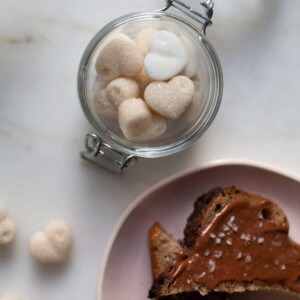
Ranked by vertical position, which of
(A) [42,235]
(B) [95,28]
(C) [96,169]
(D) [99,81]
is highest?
(B) [95,28]

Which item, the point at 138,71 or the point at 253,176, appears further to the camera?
the point at 253,176

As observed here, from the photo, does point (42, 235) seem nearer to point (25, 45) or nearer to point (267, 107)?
point (25, 45)

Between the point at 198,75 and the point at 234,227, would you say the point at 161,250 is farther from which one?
the point at 198,75

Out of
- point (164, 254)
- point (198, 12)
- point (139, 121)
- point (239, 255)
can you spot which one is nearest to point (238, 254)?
point (239, 255)

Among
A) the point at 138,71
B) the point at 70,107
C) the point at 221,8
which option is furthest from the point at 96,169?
the point at 221,8

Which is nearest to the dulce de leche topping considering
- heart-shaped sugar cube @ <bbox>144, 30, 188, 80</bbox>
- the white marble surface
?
the white marble surface
